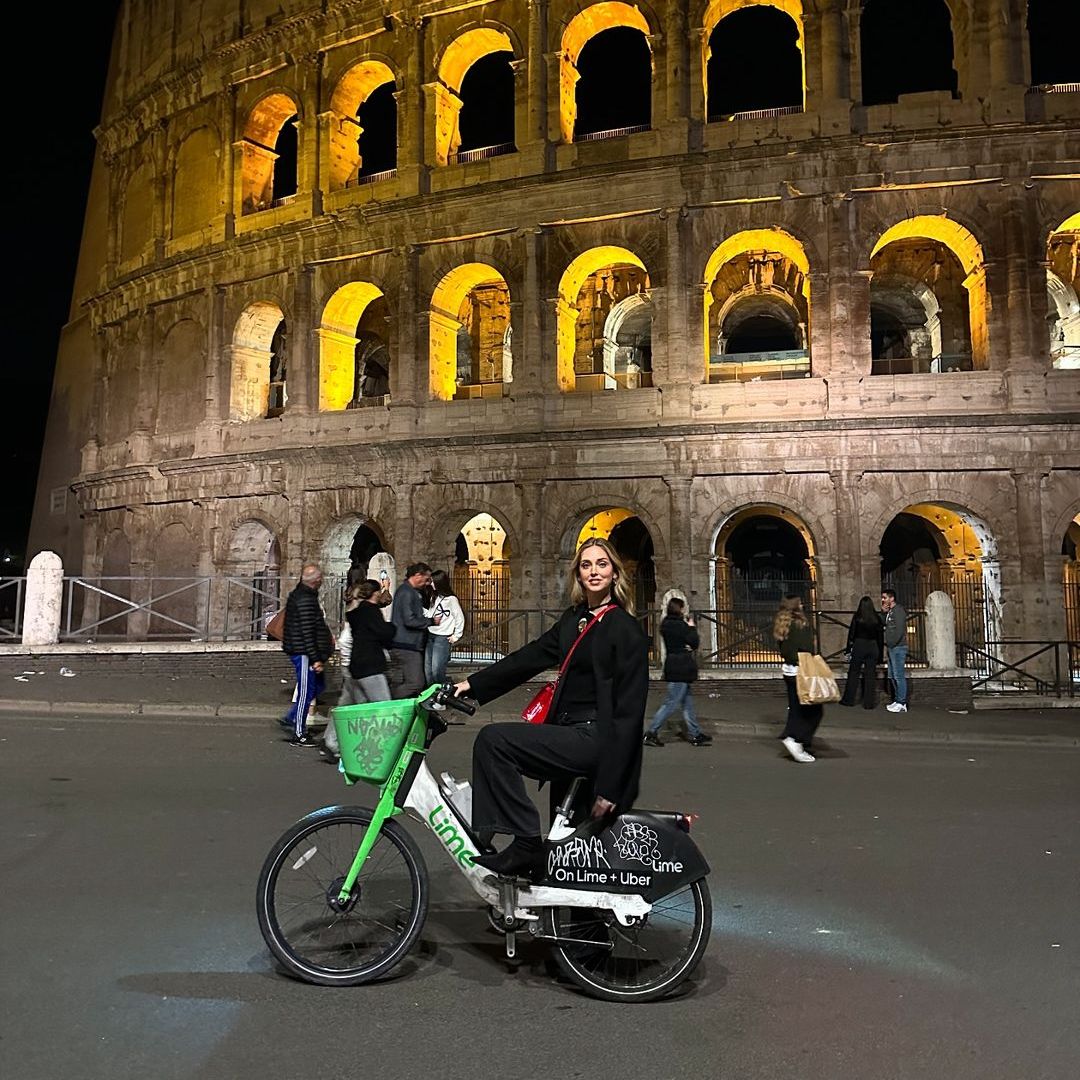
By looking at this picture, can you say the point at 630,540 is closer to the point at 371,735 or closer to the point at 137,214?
the point at 137,214

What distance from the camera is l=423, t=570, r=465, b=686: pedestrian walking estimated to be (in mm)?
11336

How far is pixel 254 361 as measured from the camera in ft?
80.1

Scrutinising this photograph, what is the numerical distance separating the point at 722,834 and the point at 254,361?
21.3 metres

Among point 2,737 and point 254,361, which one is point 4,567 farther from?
point 2,737

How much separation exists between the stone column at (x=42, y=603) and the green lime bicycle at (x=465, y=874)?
14.6 meters

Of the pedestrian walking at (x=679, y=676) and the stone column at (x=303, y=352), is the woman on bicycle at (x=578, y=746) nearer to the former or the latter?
the pedestrian walking at (x=679, y=676)

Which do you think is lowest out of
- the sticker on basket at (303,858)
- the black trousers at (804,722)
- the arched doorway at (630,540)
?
the black trousers at (804,722)

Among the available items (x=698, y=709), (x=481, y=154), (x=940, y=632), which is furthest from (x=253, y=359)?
(x=940, y=632)

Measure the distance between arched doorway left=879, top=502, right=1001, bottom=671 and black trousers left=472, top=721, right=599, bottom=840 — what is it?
42.0 feet

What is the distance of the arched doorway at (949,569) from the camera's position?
60.3ft

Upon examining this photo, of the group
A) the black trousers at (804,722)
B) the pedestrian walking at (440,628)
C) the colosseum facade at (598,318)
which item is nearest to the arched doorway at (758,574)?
the colosseum facade at (598,318)

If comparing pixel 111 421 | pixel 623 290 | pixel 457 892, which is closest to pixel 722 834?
pixel 457 892

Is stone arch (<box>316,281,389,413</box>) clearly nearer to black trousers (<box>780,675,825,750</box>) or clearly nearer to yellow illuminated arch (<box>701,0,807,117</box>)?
yellow illuminated arch (<box>701,0,807,117</box>)

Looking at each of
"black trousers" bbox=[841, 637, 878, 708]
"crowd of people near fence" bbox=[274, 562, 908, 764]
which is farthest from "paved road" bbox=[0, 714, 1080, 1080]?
"black trousers" bbox=[841, 637, 878, 708]
